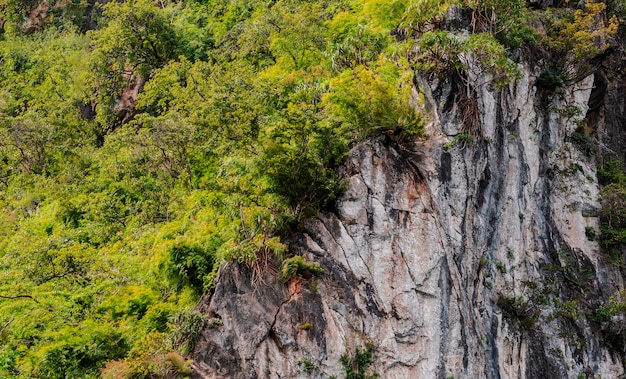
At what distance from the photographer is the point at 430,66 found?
13.5 metres

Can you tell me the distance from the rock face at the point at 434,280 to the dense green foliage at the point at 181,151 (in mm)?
506

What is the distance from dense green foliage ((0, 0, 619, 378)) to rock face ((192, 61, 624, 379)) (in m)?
0.51

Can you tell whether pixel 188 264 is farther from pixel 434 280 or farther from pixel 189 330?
pixel 434 280

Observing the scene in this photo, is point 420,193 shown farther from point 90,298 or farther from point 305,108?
point 90,298

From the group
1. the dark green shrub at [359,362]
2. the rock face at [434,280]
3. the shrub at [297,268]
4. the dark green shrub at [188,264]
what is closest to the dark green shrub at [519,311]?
the rock face at [434,280]

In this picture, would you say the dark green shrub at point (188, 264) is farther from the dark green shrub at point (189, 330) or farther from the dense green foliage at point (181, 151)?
the dark green shrub at point (189, 330)

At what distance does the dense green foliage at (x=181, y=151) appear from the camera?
11.0 m

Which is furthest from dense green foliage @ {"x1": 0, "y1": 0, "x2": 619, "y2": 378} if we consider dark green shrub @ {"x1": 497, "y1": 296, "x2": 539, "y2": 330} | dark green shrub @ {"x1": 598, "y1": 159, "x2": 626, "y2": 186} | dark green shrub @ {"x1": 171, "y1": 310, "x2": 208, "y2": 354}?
dark green shrub @ {"x1": 497, "y1": 296, "x2": 539, "y2": 330}

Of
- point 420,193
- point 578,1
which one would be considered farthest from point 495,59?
point 578,1

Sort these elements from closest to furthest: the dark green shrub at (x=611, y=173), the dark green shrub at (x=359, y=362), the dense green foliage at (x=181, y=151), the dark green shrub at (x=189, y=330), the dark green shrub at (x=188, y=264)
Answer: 1. the dark green shrub at (x=189, y=330)
2. the dark green shrub at (x=359, y=362)
3. the dense green foliage at (x=181, y=151)
4. the dark green shrub at (x=188, y=264)
5. the dark green shrub at (x=611, y=173)

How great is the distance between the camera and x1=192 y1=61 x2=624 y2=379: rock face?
10.6 m

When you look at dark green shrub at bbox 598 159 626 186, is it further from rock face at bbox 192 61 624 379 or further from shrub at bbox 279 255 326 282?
shrub at bbox 279 255 326 282

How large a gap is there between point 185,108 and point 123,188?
3808 millimetres

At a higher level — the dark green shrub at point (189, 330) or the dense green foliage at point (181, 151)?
the dense green foliage at point (181, 151)
